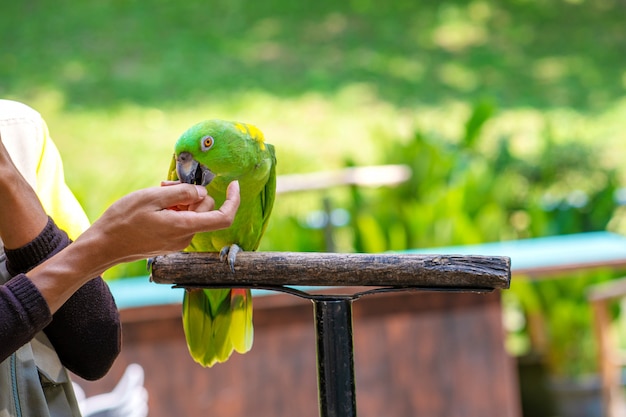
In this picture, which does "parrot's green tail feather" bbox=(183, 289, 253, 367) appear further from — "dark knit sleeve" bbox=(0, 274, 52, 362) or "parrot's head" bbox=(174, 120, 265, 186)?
"dark knit sleeve" bbox=(0, 274, 52, 362)

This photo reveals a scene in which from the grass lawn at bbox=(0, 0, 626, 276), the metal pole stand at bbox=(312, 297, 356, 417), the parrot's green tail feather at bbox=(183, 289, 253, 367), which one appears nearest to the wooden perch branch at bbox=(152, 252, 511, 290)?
the metal pole stand at bbox=(312, 297, 356, 417)

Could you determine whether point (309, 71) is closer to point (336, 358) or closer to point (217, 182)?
point (217, 182)

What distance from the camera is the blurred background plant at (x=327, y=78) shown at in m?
6.46

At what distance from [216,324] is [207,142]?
30 centimetres

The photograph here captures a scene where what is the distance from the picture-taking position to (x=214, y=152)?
1.54 meters

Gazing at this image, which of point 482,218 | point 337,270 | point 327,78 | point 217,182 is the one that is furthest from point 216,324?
point 327,78

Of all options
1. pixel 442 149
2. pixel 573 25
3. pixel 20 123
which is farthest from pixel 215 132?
pixel 573 25

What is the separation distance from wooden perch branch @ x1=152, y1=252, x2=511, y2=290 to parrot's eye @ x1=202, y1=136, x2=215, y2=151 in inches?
14.7

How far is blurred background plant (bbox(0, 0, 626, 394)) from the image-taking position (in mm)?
6461

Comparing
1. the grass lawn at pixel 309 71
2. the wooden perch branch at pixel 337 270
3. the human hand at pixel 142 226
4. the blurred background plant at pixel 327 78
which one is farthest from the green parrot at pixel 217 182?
the grass lawn at pixel 309 71

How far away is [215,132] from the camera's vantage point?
Result: 1543 millimetres

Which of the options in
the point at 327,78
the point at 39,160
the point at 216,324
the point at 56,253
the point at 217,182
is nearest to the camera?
the point at 56,253

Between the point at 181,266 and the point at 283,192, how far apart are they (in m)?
2.71

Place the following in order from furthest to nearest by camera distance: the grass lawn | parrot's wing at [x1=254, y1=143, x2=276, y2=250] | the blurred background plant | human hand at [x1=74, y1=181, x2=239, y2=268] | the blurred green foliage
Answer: the grass lawn
the blurred background plant
the blurred green foliage
parrot's wing at [x1=254, y1=143, x2=276, y2=250]
human hand at [x1=74, y1=181, x2=239, y2=268]
